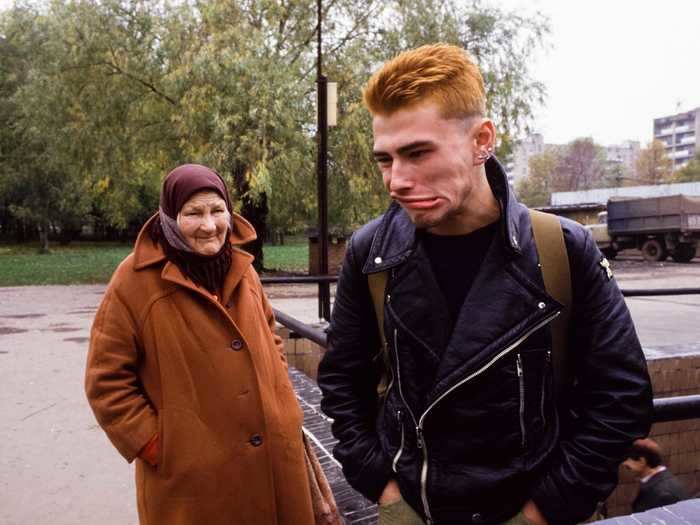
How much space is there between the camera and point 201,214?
2.30m

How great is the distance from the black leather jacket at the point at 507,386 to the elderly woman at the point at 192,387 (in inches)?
30.7

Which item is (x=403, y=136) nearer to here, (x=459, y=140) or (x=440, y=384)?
(x=459, y=140)

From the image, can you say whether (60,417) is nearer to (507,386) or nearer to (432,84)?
(507,386)

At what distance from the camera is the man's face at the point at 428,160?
1354 millimetres

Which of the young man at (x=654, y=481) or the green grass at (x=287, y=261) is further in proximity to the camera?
the green grass at (x=287, y=261)

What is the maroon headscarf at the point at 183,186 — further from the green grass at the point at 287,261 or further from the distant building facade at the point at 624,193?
the distant building facade at the point at 624,193

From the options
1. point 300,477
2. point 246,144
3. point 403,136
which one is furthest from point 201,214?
point 246,144

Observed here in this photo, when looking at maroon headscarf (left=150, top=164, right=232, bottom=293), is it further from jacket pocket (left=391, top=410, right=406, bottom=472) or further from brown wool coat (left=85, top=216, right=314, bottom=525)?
jacket pocket (left=391, top=410, right=406, bottom=472)

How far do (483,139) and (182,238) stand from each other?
1.23 m

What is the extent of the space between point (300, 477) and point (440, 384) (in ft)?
3.43

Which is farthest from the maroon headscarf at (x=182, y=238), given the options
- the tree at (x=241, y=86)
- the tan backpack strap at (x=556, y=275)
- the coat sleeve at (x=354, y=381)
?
the tree at (x=241, y=86)

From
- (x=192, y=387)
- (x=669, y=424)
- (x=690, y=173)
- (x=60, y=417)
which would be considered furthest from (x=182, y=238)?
(x=690, y=173)

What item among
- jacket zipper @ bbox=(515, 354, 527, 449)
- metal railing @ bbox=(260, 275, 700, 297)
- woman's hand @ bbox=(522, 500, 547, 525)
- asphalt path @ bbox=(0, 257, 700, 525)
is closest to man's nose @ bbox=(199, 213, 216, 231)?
jacket zipper @ bbox=(515, 354, 527, 449)

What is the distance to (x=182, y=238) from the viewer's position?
2258 millimetres
